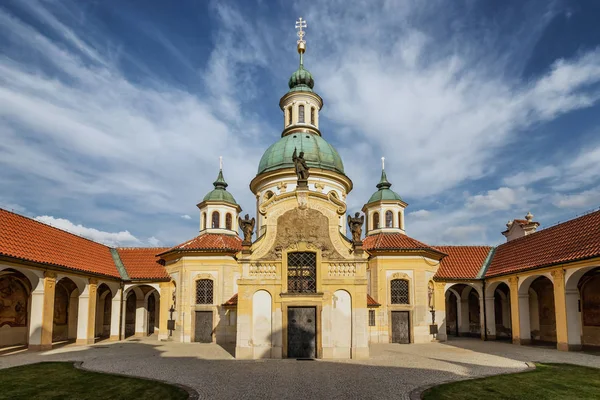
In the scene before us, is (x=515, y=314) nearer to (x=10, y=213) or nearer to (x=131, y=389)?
(x=131, y=389)

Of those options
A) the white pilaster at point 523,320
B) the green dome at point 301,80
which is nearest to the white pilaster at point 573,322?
the white pilaster at point 523,320

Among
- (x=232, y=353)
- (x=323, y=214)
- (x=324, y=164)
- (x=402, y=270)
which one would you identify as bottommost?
(x=232, y=353)

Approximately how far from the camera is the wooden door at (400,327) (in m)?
30.3

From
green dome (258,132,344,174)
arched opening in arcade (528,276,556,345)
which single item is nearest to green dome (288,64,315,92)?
green dome (258,132,344,174)

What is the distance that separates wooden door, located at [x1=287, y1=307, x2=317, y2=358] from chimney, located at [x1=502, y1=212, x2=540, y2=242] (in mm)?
25274

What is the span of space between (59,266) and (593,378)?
2617cm

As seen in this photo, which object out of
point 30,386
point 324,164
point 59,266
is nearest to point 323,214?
point 324,164

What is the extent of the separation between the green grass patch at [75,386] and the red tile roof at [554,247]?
20.5 meters

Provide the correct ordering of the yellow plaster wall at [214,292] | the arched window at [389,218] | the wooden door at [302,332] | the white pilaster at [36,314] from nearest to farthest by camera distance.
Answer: the wooden door at [302,332]
the white pilaster at [36,314]
the yellow plaster wall at [214,292]
the arched window at [389,218]

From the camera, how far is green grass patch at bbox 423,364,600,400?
41.9 ft

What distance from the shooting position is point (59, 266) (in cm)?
2519

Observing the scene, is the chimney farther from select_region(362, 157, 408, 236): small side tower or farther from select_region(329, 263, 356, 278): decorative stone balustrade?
select_region(329, 263, 356, 278): decorative stone balustrade

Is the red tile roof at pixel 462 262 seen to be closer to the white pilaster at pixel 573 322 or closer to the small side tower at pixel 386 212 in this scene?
the small side tower at pixel 386 212

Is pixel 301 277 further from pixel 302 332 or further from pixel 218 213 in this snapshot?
pixel 218 213
